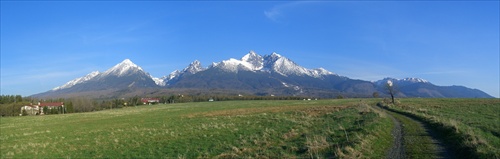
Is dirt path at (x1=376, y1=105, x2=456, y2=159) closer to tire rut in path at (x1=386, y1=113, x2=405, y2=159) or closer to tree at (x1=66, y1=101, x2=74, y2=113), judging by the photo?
tire rut in path at (x1=386, y1=113, x2=405, y2=159)

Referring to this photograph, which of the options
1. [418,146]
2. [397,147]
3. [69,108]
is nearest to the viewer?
[418,146]

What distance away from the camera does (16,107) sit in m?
119

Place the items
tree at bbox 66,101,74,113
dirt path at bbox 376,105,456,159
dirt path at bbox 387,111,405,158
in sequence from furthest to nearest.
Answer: tree at bbox 66,101,74,113 < dirt path at bbox 387,111,405,158 < dirt path at bbox 376,105,456,159

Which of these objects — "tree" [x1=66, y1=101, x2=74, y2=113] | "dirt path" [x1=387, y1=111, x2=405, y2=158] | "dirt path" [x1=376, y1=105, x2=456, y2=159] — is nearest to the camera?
"dirt path" [x1=376, y1=105, x2=456, y2=159]

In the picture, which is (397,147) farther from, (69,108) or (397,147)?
(69,108)

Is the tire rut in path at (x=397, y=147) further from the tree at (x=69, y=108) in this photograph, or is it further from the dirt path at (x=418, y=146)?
the tree at (x=69, y=108)

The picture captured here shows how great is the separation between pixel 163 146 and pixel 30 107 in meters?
125

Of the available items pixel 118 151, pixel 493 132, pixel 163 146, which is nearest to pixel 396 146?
pixel 493 132

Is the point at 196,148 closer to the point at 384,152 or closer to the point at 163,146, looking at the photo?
the point at 163,146

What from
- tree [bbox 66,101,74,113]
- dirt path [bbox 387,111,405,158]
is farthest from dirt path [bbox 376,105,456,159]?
tree [bbox 66,101,74,113]

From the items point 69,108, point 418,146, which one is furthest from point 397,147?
point 69,108

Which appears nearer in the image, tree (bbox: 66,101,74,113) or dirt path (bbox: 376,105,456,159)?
dirt path (bbox: 376,105,456,159)

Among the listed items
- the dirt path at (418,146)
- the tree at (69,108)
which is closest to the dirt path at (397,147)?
the dirt path at (418,146)

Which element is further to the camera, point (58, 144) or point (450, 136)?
point (58, 144)
